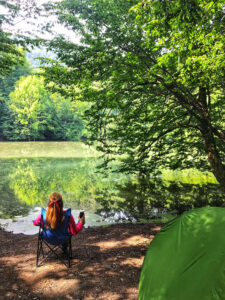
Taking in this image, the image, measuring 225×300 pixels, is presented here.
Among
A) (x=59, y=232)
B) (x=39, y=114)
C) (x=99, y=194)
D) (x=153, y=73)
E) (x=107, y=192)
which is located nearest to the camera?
(x=59, y=232)

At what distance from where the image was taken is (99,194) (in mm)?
10820

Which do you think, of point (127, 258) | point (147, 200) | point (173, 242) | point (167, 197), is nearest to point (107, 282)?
point (127, 258)

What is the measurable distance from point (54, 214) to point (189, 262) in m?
2.19

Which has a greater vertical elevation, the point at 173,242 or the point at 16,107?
the point at 16,107

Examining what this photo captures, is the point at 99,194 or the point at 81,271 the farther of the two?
the point at 99,194

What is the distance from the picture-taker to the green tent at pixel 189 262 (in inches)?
90.1

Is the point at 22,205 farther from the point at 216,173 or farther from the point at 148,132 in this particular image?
the point at 216,173

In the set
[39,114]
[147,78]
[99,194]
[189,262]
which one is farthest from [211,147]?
[39,114]

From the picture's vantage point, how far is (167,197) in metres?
10.0

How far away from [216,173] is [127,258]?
3413 millimetres

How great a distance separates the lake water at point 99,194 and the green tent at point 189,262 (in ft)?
12.6

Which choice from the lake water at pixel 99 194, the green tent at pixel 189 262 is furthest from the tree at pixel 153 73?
the green tent at pixel 189 262

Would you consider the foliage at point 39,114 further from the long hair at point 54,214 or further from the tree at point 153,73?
the long hair at point 54,214

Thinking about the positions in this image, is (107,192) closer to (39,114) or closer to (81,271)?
(81,271)
